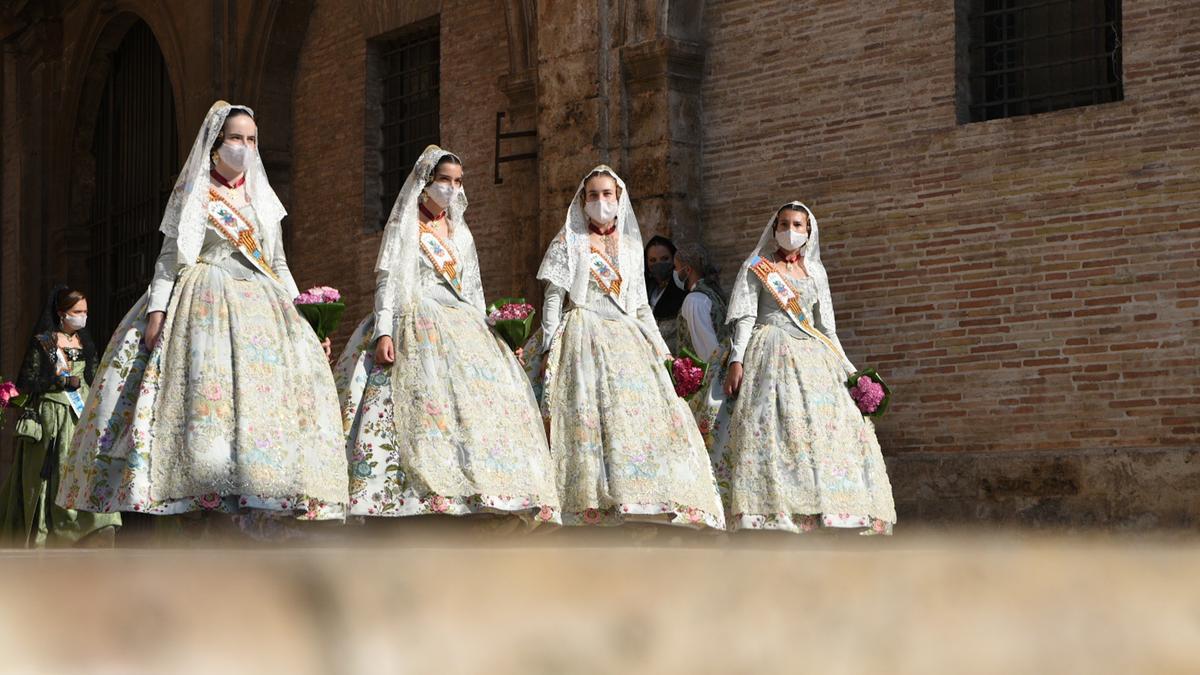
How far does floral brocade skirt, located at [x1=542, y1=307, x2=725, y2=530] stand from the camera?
25.1ft

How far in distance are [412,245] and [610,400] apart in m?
1.12

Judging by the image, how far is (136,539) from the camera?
6469mm

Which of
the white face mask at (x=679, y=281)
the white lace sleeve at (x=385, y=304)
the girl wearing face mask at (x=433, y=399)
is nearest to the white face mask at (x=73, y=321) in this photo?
the girl wearing face mask at (x=433, y=399)

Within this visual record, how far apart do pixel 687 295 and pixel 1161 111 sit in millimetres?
2981

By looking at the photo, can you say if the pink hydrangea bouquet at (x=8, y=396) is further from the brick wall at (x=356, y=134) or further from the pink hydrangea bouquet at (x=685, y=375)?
the brick wall at (x=356, y=134)

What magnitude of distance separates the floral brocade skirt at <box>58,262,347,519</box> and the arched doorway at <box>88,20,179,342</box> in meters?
13.0

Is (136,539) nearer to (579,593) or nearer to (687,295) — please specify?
(687,295)

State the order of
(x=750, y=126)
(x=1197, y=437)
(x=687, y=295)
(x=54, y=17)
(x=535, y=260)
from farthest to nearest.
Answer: (x=54, y=17) → (x=535, y=260) → (x=750, y=126) → (x=687, y=295) → (x=1197, y=437)

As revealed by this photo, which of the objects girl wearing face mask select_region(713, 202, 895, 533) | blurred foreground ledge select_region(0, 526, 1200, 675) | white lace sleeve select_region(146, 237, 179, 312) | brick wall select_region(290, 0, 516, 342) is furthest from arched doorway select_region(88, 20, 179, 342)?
blurred foreground ledge select_region(0, 526, 1200, 675)

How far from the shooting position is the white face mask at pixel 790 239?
9055 millimetres

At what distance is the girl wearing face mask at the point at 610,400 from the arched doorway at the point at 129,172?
1206 cm

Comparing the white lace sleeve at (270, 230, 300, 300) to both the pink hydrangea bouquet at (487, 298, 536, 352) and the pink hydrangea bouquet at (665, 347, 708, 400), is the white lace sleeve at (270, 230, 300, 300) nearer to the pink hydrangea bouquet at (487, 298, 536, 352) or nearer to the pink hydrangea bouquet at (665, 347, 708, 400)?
the pink hydrangea bouquet at (487, 298, 536, 352)

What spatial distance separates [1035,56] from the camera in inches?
432

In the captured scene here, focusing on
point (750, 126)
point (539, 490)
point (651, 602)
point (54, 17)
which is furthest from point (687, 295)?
point (54, 17)
